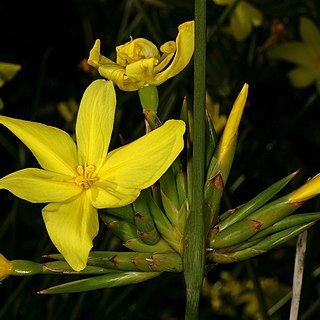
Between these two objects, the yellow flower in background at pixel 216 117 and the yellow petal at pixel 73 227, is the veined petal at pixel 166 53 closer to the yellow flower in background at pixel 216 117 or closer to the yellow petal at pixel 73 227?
the yellow petal at pixel 73 227

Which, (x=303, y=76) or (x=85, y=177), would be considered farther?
(x=303, y=76)

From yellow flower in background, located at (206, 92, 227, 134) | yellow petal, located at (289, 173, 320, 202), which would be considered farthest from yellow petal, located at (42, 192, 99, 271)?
yellow flower in background, located at (206, 92, 227, 134)

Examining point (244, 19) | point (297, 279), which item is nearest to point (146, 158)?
point (297, 279)

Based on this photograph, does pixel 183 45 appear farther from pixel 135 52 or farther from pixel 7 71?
pixel 7 71

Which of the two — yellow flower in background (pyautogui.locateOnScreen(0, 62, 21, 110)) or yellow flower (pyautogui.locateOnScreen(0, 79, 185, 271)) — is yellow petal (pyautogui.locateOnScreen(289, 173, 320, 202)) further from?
yellow flower in background (pyautogui.locateOnScreen(0, 62, 21, 110))


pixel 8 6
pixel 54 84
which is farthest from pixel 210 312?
pixel 8 6

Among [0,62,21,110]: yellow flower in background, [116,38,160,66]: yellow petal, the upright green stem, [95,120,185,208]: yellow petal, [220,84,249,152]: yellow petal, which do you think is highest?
[0,62,21,110]: yellow flower in background

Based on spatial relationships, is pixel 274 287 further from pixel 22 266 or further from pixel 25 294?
pixel 22 266
